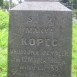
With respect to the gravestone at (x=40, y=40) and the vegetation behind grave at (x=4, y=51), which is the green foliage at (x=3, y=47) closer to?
the vegetation behind grave at (x=4, y=51)

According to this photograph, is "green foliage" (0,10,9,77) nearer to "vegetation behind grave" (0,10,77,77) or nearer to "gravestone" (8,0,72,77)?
"vegetation behind grave" (0,10,77,77)

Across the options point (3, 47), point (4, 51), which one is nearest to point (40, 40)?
point (4, 51)

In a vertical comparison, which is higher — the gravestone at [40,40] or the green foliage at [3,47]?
the gravestone at [40,40]

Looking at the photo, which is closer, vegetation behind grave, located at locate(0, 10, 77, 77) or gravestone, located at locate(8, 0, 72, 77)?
gravestone, located at locate(8, 0, 72, 77)

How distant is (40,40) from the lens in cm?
626

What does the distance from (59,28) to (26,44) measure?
1.89ft

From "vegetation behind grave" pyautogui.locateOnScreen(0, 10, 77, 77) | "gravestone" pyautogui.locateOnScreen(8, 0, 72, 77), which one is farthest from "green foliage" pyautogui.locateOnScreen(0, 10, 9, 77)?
"gravestone" pyautogui.locateOnScreen(8, 0, 72, 77)

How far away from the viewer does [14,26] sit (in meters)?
6.23

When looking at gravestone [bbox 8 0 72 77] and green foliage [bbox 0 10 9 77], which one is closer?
gravestone [bbox 8 0 72 77]

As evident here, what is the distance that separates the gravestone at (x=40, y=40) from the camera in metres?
6.19

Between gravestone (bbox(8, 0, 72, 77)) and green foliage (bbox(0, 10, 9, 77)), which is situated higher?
gravestone (bbox(8, 0, 72, 77))

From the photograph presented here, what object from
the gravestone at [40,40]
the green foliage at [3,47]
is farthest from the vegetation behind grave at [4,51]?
the gravestone at [40,40]

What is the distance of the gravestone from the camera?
6188mm

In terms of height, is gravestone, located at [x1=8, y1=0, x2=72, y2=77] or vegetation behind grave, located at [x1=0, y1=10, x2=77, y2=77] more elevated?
gravestone, located at [x1=8, y1=0, x2=72, y2=77]
